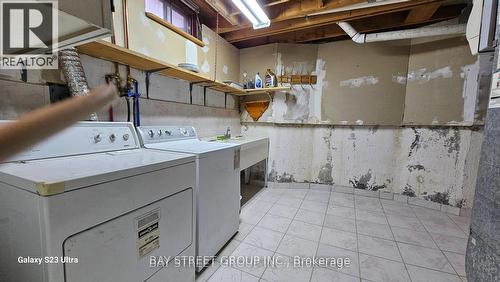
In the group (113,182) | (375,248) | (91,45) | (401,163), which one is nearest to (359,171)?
(401,163)

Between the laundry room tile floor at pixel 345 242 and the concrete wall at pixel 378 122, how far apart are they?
0.45 meters

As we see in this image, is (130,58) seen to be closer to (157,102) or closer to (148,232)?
(157,102)

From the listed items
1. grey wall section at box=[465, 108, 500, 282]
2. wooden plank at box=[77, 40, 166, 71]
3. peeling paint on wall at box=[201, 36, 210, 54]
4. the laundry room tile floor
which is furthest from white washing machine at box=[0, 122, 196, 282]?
peeling paint on wall at box=[201, 36, 210, 54]

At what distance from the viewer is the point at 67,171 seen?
2.62ft

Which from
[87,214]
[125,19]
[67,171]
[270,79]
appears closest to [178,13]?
[125,19]

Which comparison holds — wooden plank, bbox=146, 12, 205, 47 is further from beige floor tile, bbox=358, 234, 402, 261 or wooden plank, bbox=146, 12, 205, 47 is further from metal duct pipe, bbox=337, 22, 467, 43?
beige floor tile, bbox=358, 234, 402, 261

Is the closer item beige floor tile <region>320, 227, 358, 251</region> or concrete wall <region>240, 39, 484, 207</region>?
beige floor tile <region>320, 227, 358, 251</region>

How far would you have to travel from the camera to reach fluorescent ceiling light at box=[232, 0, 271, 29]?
6.21 feet

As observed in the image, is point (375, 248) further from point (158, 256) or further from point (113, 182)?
point (113, 182)

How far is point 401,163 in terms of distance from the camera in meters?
2.80

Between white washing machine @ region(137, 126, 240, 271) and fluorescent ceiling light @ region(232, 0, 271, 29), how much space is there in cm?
135

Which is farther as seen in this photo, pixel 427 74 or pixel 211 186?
pixel 427 74

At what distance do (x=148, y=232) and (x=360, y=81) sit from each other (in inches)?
123

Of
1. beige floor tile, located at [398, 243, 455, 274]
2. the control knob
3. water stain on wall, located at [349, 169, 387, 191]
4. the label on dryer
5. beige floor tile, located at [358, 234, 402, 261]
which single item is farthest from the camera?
water stain on wall, located at [349, 169, 387, 191]
